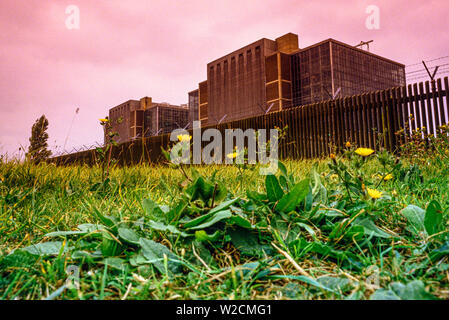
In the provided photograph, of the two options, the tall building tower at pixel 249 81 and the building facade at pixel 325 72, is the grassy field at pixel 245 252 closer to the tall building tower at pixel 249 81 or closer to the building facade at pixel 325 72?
the tall building tower at pixel 249 81

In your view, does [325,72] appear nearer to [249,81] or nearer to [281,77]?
Result: [281,77]

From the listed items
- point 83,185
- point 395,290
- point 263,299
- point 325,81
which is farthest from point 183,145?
point 325,81

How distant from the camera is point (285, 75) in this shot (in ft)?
195

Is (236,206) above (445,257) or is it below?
above

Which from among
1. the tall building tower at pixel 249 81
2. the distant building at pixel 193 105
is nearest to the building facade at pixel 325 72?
the tall building tower at pixel 249 81

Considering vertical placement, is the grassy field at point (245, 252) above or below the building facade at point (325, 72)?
below

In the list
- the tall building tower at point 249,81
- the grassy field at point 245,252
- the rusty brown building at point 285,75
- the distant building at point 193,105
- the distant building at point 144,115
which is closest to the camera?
the grassy field at point 245,252

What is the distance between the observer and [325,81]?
57.0 meters

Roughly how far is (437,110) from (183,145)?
7512 millimetres

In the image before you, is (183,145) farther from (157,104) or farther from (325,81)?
(157,104)

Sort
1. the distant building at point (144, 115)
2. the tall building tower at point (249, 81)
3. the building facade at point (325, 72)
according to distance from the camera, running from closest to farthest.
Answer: the building facade at point (325, 72) → the tall building tower at point (249, 81) → the distant building at point (144, 115)

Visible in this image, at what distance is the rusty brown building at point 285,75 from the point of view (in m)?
57.3
